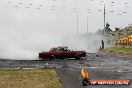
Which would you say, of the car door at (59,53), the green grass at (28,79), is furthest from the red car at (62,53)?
the green grass at (28,79)

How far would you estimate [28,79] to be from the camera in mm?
21906

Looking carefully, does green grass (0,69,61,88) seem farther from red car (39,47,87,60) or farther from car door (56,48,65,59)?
car door (56,48,65,59)

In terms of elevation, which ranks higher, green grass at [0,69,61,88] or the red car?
the red car

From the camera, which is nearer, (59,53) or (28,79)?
(28,79)

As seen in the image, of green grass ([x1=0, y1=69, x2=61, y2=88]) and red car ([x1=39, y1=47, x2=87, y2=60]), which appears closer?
green grass ([x1=0, y1=69, x2=61, y2=88])

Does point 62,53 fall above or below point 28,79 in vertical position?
above

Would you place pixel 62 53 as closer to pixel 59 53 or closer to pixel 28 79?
pixel 59 53

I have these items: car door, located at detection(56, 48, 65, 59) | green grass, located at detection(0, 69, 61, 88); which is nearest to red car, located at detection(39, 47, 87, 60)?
car door, located at detection(56, 48, 65, 59)

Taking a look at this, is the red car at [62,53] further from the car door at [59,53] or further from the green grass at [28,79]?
the green grass at [28,79]

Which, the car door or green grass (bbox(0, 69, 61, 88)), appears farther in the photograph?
the car door

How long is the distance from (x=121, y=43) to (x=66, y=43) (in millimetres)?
11007

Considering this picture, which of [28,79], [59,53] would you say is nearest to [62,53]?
[59,53]

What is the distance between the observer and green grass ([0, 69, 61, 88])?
1975cm

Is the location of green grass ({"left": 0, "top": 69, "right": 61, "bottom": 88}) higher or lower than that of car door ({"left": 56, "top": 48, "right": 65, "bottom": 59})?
lower
